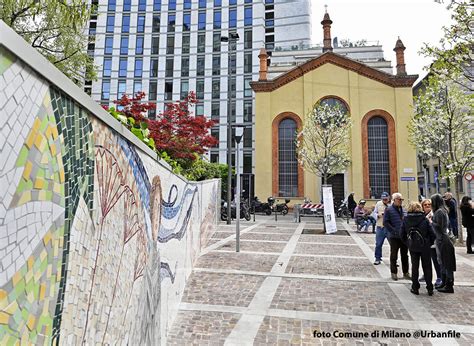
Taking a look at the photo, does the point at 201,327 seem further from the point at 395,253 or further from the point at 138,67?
the point at 138,67

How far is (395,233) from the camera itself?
6004 mm

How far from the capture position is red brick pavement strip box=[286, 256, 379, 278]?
648 centimetres

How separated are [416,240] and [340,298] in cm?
170

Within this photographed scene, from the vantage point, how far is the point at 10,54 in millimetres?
1065

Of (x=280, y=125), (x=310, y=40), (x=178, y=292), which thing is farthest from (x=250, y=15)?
(x=178, y=292)

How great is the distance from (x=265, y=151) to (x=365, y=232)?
44.6 ft

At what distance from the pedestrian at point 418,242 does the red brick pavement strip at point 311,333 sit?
172cm

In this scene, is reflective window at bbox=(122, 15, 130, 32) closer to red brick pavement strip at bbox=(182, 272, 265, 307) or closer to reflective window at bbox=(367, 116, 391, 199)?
reflective window at bbox=(367, 116, 391, 199)

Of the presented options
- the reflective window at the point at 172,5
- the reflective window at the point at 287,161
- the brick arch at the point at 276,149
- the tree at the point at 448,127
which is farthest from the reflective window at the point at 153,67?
the tree at the point at 448,127

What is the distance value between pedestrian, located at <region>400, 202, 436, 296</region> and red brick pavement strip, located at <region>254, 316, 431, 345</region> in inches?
67.8

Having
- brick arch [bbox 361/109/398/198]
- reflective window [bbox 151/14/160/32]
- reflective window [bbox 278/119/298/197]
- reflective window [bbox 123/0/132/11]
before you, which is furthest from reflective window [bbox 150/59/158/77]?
brick arch [bbox 361/109/398/198]

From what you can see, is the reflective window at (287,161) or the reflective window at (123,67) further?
the reflective window at (123,67)

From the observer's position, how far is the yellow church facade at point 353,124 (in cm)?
2450

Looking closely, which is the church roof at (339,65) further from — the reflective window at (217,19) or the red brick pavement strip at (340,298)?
the red brick pavement strip at (340,298)
